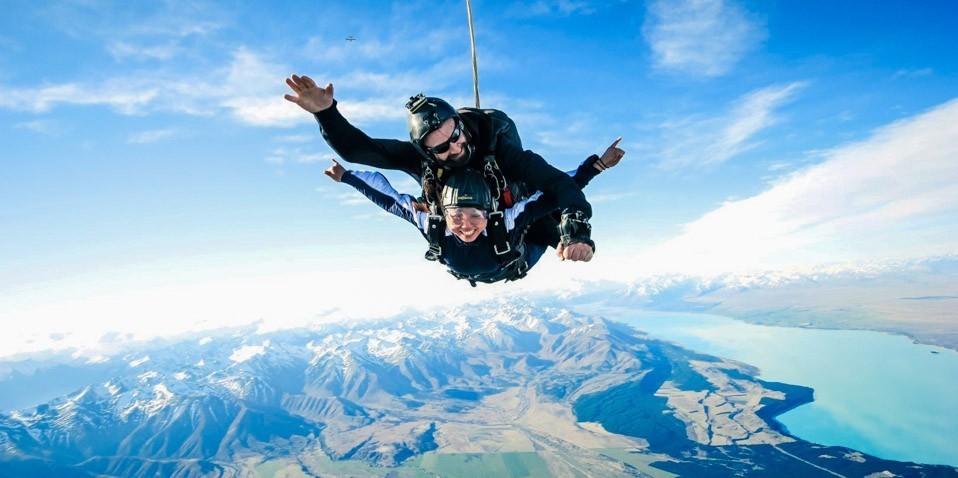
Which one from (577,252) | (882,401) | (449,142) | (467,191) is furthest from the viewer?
(882,401)

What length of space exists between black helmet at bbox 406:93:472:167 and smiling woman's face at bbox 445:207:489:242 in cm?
61

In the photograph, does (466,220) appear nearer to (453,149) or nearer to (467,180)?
(467,180)

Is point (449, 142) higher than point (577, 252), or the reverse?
point (449, 142)

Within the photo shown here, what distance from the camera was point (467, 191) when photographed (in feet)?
13.4

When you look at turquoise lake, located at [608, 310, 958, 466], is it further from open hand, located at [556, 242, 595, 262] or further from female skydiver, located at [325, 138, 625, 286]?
open hand, located at [556, 242, 595, 262]

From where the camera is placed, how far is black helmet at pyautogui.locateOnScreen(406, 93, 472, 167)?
3834 mm

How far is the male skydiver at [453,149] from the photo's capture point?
3.38 meters

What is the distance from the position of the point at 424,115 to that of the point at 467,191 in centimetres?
81

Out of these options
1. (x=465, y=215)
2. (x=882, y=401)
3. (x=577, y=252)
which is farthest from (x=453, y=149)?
(x=882, y=401)

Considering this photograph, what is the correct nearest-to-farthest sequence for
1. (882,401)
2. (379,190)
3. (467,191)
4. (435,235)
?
(467,191) → (435,235) → (379,190) → (882,401)

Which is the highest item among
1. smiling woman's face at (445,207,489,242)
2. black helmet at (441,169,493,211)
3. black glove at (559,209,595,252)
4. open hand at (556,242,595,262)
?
black helmet at (441,169,493,211)

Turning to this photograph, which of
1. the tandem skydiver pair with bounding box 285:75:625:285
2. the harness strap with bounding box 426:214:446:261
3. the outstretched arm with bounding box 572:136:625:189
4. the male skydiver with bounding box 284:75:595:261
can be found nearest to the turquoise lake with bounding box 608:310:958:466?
the outstretched arm with bounding box 572:136:625:189

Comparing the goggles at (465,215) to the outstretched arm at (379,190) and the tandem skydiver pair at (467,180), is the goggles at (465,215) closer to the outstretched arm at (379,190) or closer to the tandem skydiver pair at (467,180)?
the tandem skydiver pair at (467,180)

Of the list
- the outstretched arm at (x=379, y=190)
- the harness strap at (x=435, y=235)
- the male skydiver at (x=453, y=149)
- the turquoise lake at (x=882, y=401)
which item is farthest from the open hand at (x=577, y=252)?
the turquoise lake at (x=882, y=401)
